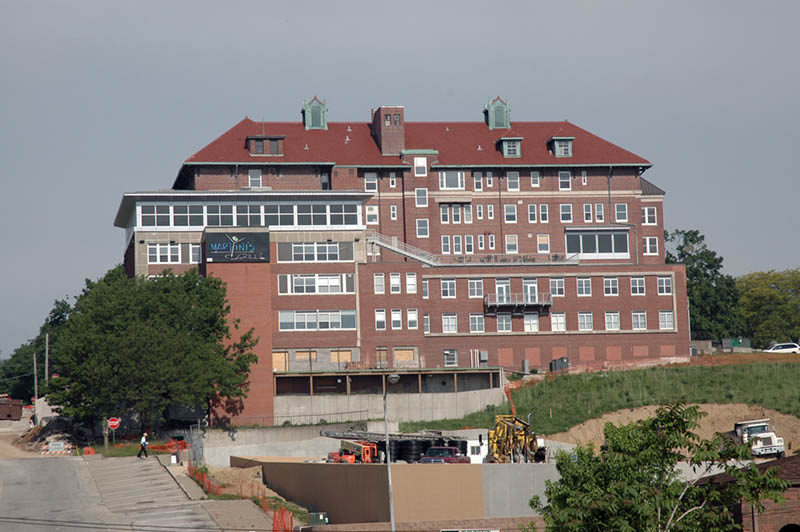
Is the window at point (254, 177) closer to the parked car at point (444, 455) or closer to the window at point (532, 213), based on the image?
the window at point (532, 213)

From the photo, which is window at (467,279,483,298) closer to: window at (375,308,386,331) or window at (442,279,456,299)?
window at (442,279,456,299)

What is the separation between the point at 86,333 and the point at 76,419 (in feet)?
22.9

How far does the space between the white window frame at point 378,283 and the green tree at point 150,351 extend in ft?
37.4

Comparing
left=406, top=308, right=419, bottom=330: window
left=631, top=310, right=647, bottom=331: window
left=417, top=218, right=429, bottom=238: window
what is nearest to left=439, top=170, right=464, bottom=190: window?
left=417, top=218, right=429, bottom=238: window

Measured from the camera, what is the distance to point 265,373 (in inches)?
3278

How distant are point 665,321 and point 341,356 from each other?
28733 millimetres

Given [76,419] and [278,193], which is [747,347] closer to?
[278,193]

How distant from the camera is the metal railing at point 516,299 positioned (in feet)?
311

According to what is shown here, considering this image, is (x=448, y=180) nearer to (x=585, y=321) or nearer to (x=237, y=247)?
(x=585, y=321)

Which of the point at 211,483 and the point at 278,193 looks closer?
the point at 211,483

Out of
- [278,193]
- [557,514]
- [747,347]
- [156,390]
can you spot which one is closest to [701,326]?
[747,347]

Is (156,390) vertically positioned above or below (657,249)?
below

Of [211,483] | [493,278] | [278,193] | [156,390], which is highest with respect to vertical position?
[278,193]

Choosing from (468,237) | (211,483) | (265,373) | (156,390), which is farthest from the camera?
(468,237)
